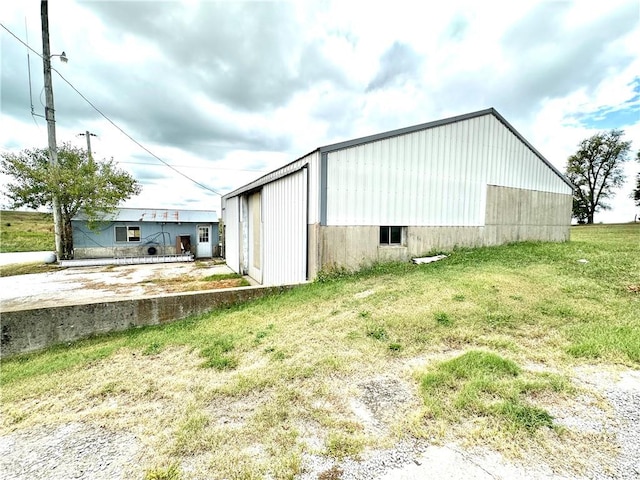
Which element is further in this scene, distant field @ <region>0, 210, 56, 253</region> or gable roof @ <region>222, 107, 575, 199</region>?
distant field @ <region>0, 210, 56, 253</region>

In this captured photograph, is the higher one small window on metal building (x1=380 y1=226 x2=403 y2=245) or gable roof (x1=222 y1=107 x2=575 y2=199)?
gable roof (x1=222 y1=107 x2=575 y2=199)

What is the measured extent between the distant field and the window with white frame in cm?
470

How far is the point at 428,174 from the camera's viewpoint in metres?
8.53

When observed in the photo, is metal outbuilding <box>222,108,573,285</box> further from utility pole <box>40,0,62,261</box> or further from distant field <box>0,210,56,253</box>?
distant field <box>0,210,56,253</box>

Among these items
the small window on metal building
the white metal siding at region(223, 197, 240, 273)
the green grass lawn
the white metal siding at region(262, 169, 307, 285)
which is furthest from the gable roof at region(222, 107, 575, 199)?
the green grass lawn

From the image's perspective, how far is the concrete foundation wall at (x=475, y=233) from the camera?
286 inches


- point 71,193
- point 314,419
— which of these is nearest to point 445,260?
point 314,419

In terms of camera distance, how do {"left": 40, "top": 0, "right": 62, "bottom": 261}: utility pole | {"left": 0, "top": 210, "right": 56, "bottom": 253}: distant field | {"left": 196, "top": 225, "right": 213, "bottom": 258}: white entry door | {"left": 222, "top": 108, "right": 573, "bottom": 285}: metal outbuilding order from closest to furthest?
{"left": 222, "top": 108, "right": 573, "bottom": 285}: metal outbuilding, {"left": 40, "top": 0, "right": 62, "bottom": 261}: utility pole, {"left": 196, "top": 225, "right": 213, "bottom": 258}: white entry door, {"left": 0, "top": 210, "right": 56, "bottom": 253}: distant field

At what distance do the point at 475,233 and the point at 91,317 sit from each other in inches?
421

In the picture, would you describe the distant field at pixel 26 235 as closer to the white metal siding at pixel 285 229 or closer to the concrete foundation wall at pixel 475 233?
the white metal siding at pixel 285 229

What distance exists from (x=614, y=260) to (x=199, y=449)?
10269 millimetres

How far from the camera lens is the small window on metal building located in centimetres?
807

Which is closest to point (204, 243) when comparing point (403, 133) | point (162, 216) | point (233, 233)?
point (162, 216)

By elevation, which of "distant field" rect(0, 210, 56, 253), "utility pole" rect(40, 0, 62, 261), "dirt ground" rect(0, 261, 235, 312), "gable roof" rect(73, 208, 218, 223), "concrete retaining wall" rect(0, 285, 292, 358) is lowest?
"dirt ground" rect(0, 261, 235, 312)
